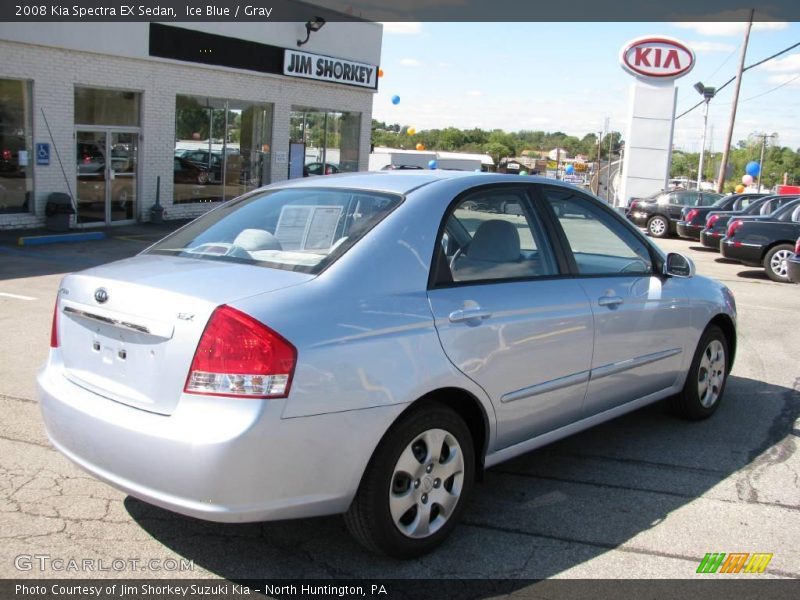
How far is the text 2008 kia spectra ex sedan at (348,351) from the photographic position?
309 cm

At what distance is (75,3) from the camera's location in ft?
54.0

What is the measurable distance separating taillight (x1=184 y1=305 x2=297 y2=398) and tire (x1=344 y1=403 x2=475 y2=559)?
611 mm

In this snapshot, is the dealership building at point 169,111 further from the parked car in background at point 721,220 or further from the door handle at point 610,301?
the door handle at point 610,301

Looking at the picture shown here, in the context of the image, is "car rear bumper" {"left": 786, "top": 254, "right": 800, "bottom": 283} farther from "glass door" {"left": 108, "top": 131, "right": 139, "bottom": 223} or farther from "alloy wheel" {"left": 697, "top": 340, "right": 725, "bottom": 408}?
"glass door" {"left": 108, "top": 131, "right": 139, "bottom": 223}

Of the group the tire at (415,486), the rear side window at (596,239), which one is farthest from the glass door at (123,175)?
the tire at (415,486)

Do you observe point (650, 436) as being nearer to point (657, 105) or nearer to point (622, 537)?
point (622, 537)

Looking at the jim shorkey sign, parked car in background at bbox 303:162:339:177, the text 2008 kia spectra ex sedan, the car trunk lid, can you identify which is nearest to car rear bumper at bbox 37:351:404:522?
the text 2008 kia spectra ex sedan

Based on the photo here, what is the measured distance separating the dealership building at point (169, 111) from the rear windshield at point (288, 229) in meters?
13.2

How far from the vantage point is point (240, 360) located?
308 centimetres

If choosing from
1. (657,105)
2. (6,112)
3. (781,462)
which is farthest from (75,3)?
(657,105)

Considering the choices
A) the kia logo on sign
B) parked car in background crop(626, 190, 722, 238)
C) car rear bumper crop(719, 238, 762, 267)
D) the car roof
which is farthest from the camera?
the kia logo on sign

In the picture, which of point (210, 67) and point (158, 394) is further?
point (210, 67)

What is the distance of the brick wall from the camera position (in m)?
16.0

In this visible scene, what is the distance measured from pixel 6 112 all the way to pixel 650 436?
1446cm
